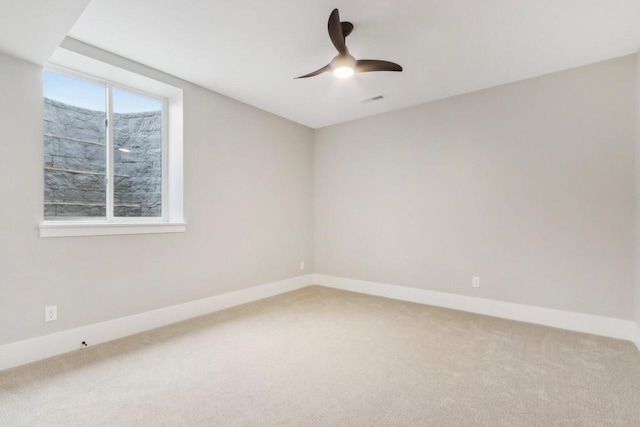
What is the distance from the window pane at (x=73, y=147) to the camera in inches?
104

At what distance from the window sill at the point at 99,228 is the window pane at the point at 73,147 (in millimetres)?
227

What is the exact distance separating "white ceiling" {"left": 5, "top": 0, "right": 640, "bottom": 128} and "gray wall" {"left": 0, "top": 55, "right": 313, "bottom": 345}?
54 cm

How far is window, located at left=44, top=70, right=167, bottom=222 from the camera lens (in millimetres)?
2668

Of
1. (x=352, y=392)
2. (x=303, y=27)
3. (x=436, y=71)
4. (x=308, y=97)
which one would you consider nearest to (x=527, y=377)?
(x=352, y=392)

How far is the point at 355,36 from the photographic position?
2.49 m

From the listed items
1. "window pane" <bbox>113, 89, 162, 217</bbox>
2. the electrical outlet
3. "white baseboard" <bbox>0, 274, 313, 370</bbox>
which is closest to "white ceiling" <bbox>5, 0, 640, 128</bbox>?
"window pane" <bbox>113, 89, 162, 217</bbox>

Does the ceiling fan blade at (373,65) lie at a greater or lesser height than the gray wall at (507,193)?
greater

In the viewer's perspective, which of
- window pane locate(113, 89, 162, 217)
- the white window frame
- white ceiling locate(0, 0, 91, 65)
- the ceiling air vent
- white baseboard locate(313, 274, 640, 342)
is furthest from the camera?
the ceiling air vent

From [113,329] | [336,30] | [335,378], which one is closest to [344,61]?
[336,30]

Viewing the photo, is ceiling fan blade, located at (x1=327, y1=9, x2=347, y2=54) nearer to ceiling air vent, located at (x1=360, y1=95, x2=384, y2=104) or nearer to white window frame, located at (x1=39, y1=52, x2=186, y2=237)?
ceiling air vent, located at (x1=360, y1=95, x2=384, y2=104)

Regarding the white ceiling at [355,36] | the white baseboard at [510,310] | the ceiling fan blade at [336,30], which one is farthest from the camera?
the white baseboard at [510,310]

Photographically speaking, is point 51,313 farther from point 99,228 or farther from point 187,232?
point 187,232

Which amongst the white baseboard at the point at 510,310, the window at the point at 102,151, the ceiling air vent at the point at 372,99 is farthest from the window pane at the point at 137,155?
the white baseboard at the point at 510,310

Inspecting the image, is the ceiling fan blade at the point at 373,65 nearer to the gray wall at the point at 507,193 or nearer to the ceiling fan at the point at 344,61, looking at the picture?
the ceiling fan at the point at 344,61
